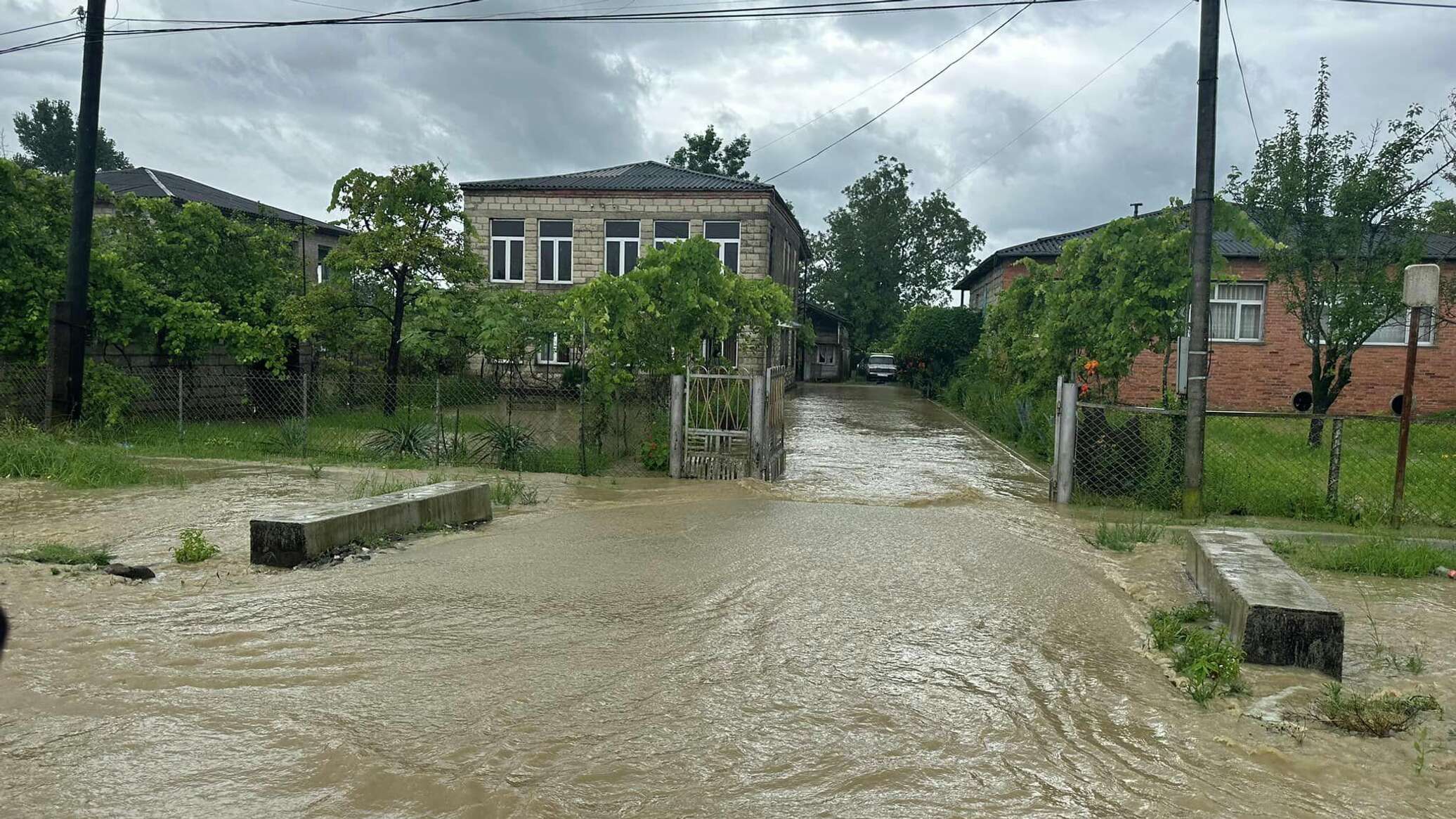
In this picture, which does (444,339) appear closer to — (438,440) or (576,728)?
(438,440)

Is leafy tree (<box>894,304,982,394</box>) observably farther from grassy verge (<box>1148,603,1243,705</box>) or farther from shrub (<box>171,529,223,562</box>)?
shrub (<box>171,529,223,562</box>)

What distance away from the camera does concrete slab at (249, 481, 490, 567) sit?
26.2 feet

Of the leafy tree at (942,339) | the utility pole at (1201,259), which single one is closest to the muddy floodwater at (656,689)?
the utility pole at (1201,259)

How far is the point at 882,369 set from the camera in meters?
54.4

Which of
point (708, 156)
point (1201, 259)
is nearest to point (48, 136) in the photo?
point (708, 156)

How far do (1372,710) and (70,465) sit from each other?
1289cm

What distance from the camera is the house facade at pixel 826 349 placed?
5512 cm

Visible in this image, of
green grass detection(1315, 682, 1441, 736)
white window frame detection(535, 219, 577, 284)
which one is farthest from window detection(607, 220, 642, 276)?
green grass detection(1315, 682, 1441, 736)

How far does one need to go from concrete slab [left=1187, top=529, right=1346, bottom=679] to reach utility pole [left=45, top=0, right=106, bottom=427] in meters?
15.2

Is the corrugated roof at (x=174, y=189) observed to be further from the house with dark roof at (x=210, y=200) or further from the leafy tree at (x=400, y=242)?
the leafy tree at (x=400, y=242)

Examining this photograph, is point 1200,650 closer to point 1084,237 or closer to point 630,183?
point 1084,237

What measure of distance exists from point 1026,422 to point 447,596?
14.1 metres

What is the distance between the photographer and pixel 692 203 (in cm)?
3241

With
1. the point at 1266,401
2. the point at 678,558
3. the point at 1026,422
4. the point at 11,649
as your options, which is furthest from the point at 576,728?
the point at 1266,401
